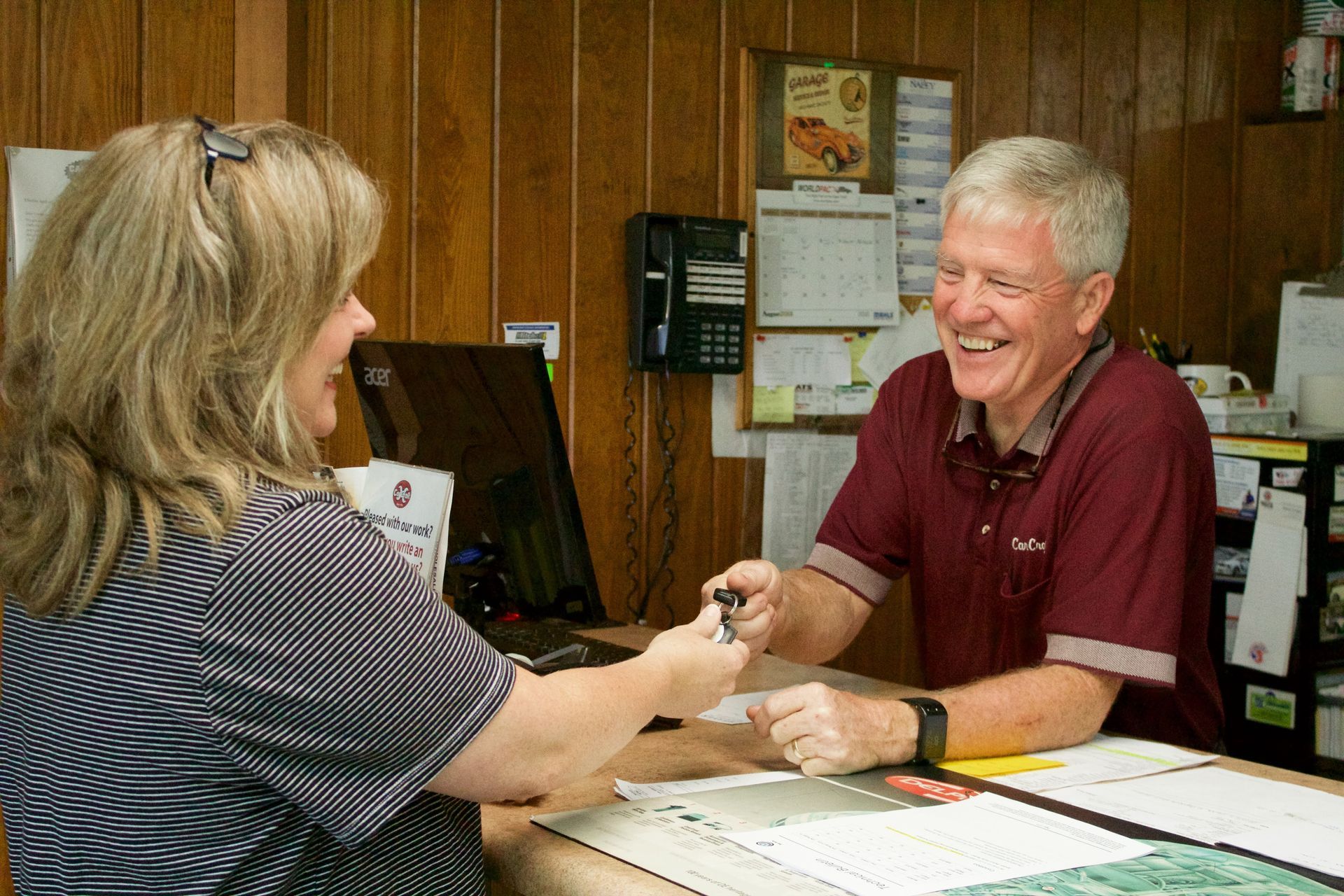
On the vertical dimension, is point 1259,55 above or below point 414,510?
above

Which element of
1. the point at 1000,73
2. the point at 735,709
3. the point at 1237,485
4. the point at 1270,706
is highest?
the point at 1000,73

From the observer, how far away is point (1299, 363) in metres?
3.29

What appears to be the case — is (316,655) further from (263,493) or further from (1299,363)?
(1299,363)

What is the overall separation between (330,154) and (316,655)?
16.6 inches

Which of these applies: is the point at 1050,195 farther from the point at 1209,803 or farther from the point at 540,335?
the point at 540,335

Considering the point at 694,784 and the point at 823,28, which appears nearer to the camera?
the point at 694,784

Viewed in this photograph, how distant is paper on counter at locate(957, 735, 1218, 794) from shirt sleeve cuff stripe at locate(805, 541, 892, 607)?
0.48 m

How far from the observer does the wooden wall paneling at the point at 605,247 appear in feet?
8.33

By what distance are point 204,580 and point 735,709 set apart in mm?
920

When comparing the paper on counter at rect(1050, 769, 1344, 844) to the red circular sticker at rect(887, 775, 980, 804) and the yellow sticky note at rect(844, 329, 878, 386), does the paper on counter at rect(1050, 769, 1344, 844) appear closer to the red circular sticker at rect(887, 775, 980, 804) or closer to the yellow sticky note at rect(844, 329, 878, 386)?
the red circular sticker at rect(887, 775, 980, 804)

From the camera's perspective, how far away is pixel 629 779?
4.52ft

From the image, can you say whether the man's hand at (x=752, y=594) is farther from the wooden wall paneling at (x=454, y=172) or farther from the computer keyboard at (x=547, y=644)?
the wooden wall paneling at (x=454, y=172)

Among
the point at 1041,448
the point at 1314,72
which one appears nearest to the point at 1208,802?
the point at 1041,448

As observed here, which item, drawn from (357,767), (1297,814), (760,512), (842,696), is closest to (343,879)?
(357,767)
